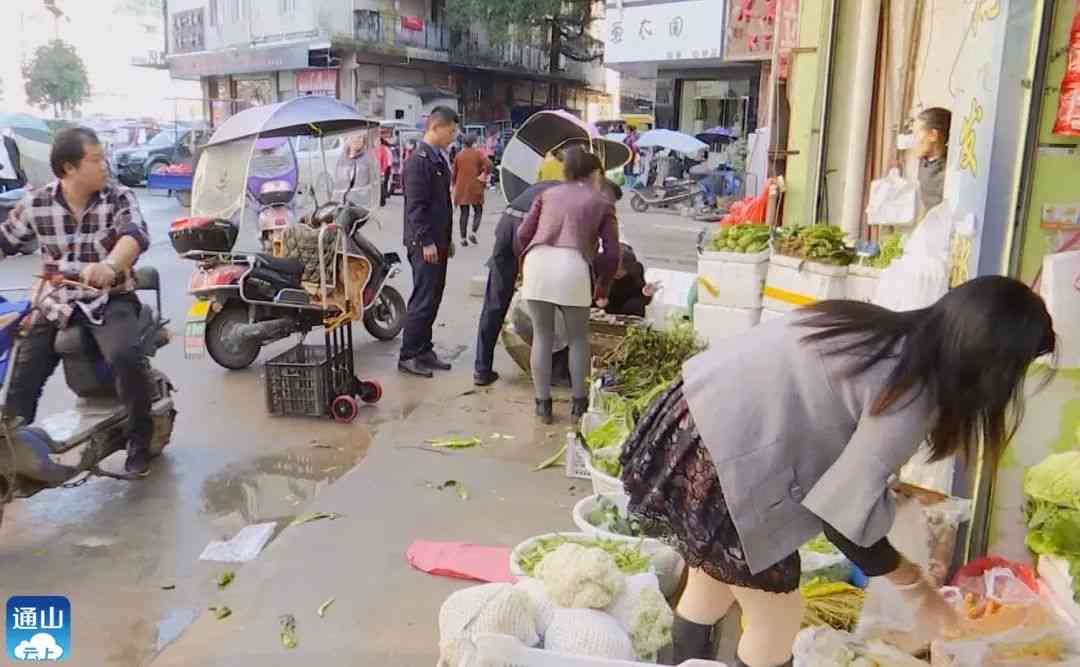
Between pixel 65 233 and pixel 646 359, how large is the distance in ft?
10.5

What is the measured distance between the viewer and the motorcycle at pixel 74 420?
13.3 feet

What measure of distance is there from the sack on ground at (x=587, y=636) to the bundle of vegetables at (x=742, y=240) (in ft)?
11.3

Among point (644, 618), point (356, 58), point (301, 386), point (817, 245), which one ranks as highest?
point (356, 58)

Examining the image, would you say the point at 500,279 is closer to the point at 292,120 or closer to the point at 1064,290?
the point at 292,120

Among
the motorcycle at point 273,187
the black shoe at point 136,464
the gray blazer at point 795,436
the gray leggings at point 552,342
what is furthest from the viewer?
the motorcycle at point 273,187

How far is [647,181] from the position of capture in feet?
77.8

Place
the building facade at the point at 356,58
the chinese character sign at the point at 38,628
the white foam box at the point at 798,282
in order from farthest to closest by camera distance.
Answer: the building facade at the point at 356,58
the white foam box at the point at 798,282
the chinese character sign at the point at 38,628

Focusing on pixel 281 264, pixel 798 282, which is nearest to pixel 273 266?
pixel 281 264

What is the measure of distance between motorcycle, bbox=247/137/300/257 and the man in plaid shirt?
2556 millimetres

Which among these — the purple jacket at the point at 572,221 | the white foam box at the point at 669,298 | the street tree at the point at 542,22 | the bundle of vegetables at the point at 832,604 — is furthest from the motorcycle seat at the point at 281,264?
the street tree at the point at 542,22

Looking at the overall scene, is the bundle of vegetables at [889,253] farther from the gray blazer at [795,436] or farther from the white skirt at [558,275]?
the gray blazer at [795,436]

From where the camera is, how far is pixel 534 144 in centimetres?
880

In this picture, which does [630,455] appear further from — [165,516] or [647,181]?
[647,181]

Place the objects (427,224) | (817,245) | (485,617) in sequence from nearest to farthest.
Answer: (485,617), (817,245), (427,224)
